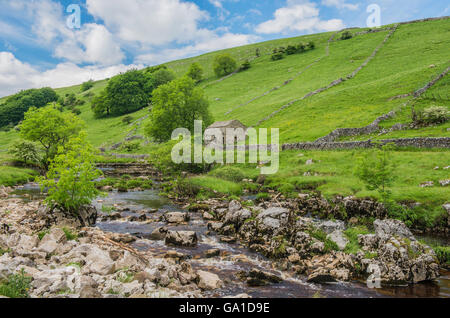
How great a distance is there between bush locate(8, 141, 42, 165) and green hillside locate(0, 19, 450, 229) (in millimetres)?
5478

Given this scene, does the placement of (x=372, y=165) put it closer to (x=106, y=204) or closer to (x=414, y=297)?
(x=414, y=297)

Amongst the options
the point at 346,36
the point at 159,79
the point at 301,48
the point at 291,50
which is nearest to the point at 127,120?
the point at 159,79

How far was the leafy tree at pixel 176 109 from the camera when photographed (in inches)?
2062

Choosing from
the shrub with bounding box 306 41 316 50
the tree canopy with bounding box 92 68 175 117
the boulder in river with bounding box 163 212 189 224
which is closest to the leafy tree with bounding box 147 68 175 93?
the tree canopy with bounding box 92 68 175 117

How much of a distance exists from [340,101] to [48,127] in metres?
54.4

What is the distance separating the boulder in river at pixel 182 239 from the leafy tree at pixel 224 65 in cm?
10930

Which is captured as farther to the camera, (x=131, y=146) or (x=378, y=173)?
(x=131, y=146)

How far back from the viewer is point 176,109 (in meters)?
52.3

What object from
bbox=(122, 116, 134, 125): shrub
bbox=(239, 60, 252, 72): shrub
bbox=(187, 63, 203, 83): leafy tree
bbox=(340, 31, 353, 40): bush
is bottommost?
bbox=(122, 116, 134, 125): shrub

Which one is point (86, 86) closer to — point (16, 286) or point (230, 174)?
point (230, 174)

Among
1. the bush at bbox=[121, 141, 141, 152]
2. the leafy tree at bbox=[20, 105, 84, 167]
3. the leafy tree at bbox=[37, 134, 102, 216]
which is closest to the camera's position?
the leafy tree at bbox=[37, 134, 102, 216]

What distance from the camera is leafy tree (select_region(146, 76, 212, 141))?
52.4m

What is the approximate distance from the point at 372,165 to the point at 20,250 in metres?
20.3

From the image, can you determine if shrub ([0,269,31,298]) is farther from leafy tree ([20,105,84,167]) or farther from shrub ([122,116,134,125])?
shrub ([122,116,134,125])
